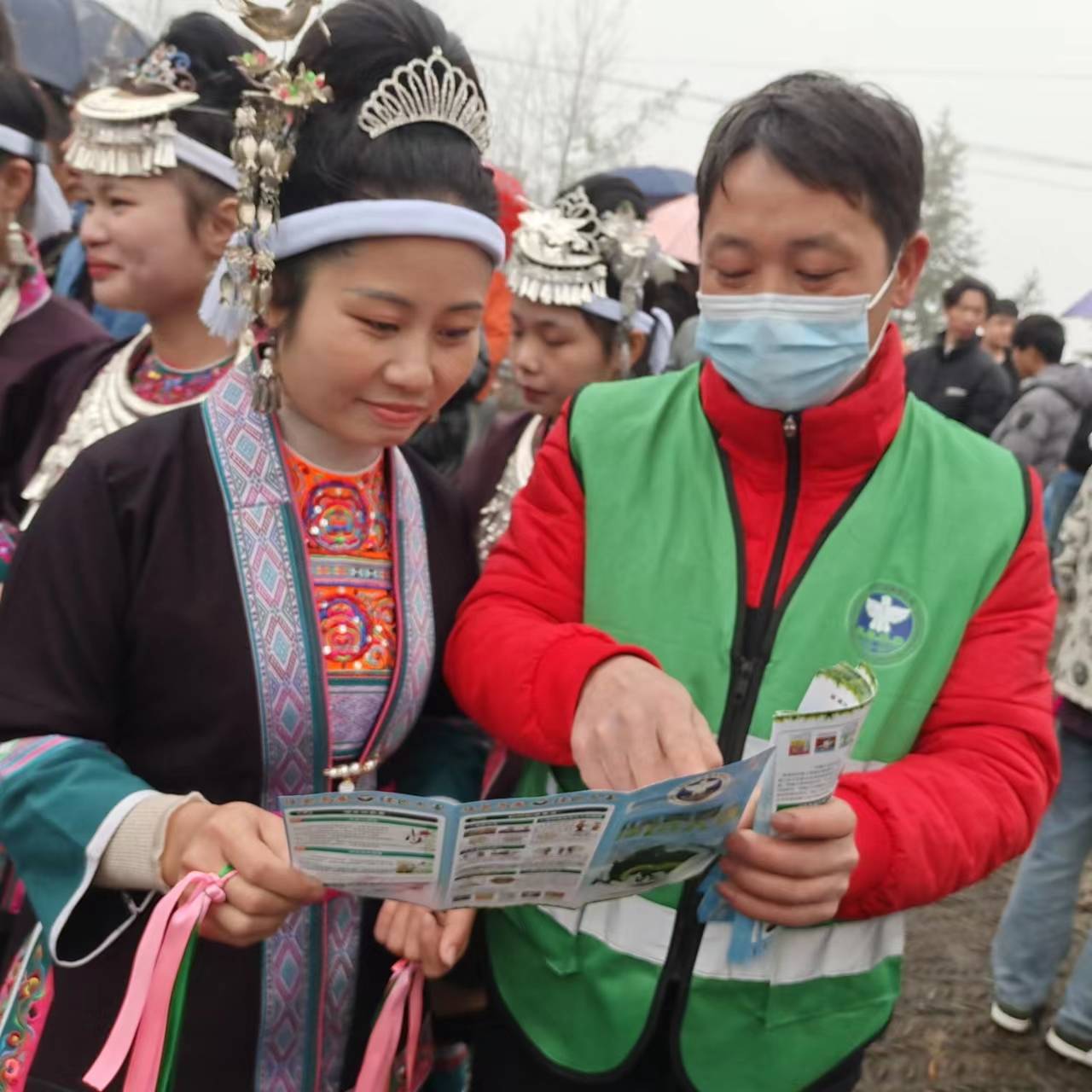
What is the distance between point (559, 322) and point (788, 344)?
179 centimetres

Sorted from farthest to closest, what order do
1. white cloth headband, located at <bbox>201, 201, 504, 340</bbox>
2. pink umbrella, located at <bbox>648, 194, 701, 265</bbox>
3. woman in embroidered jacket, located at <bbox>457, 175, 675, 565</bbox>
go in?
pink umbrella, located at <bbox>648, 194, 701, 265</bbox>, woman in embroidered jacket, located at <bbox>457, 175, 675, 565</bbox>, white cloth headband, located at <bbox>201, 201, 504, 340</bbox>

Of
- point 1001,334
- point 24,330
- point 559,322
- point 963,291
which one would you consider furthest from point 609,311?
point 1001,334

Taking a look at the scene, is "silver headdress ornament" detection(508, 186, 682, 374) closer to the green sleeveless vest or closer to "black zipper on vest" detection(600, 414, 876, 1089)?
the green sleeveless vest

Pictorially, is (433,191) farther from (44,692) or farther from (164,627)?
(44,692)

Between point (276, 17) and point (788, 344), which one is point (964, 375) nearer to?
point (788, 344)

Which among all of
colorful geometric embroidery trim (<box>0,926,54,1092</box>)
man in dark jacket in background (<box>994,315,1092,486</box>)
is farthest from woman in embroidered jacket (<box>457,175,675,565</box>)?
man in dark jacket in background (<box>994,315,1092,486</box>)

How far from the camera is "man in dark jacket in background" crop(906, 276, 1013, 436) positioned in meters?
8.05

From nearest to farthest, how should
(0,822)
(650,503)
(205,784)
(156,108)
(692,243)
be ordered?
1. (0,822)
2. (205,784)
3. (650,503)
4. (156,108)
5. (692,243)

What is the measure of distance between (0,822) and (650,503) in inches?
38.2

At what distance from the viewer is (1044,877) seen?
3395 mm

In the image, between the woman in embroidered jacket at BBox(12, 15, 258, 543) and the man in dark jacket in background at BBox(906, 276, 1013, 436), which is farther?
the man in dark jacket in background at BBox(906, 276, 1013, 436)

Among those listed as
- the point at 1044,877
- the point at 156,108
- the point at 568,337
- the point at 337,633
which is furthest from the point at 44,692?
the point at 1044,877

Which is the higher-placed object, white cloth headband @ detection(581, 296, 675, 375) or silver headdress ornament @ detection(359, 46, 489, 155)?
silver headdress ornament @ detection(359, 46, 489, 155)

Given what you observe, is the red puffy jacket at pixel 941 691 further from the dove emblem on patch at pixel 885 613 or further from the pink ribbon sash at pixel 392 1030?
the pink ribbon sash at pixel 392 1030
